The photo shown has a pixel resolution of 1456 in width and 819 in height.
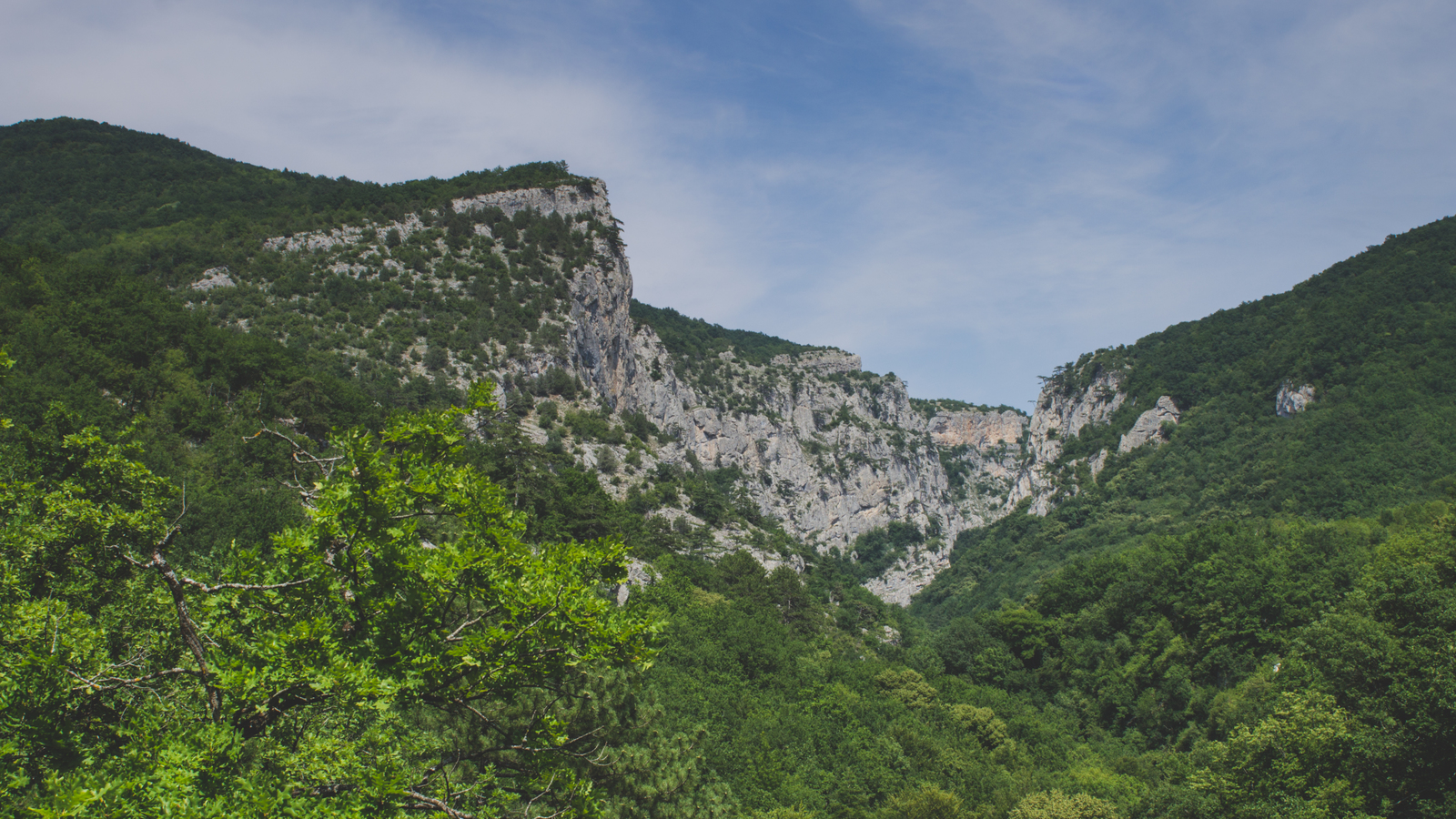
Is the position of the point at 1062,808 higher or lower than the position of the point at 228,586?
lower

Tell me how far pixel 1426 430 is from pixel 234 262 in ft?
346

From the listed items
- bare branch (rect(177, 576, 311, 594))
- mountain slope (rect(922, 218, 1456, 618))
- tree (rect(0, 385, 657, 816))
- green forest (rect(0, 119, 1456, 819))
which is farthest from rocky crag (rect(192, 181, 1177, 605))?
bare branch (rect(177, 576, 311, 594))

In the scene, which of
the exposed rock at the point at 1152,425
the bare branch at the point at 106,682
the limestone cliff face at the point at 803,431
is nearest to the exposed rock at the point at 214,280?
the limestone cliff face at the point at 803,431

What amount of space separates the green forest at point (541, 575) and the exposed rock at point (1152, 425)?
3.14 m

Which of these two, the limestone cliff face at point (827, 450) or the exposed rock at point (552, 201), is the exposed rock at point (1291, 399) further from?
the exposed rock at point (552, 201)

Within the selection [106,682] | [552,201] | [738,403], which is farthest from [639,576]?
[738,403]

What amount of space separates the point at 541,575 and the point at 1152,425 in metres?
134

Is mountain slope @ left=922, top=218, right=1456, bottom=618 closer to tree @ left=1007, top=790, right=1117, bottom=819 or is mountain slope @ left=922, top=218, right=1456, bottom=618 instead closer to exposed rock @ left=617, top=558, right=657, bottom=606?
tree @ left=1007, top=790, right=1117, bottom=819

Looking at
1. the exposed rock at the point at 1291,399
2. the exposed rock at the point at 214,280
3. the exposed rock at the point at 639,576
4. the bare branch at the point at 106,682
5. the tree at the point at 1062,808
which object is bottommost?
the tree at the point at 1062,808

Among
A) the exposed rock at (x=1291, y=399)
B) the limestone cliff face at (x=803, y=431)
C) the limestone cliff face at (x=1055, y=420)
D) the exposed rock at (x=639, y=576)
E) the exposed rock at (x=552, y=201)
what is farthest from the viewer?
the limestone cliff face at (x=1055, y=420)

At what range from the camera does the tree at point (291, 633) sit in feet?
20.1

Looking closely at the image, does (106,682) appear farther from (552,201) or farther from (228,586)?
(552,201)

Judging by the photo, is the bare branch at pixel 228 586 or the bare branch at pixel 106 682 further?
the bare branch at pixel 228 586

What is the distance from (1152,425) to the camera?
122 metres
